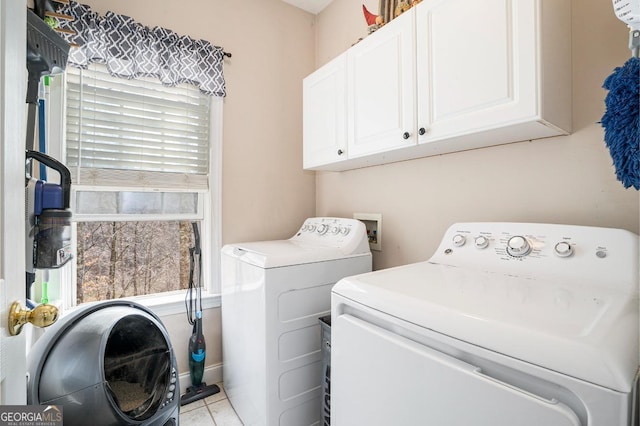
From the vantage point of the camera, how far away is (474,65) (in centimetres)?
113

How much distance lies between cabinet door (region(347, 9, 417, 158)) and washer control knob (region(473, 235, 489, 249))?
20.0 inches

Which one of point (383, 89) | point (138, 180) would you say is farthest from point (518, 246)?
A: point (138, 180)

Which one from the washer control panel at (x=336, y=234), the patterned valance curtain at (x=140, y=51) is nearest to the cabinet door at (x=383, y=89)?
the washer control panel at (x=336, y=234)

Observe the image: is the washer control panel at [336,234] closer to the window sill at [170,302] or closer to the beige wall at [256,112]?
the beige wall at [256,112]

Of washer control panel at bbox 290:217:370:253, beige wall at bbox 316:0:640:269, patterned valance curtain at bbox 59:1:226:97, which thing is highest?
patterned valance curtain at bbox 59:1:226:97

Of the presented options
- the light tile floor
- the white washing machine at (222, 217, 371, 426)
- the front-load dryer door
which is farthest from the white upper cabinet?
the light tile floor

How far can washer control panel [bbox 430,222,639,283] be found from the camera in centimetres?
92

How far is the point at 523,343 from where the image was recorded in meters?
0.61

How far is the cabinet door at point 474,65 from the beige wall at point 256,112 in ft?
4.43

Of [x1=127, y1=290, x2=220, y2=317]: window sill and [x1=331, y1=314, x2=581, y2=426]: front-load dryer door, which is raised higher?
[x1=331, y1=314, x2=581, y2=426]: front-load dryer door

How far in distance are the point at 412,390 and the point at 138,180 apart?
1.89 meters

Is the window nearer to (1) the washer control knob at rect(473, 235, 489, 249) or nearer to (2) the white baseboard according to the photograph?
(2) the white baseboard

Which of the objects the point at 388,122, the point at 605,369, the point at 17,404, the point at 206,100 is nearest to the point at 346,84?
the point at 388,122

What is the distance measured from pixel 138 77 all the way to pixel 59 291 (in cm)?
136
